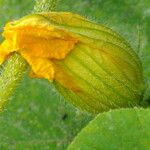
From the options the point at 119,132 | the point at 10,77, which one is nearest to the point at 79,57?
the point at 10,77

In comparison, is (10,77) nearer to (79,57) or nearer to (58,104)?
(79,57)

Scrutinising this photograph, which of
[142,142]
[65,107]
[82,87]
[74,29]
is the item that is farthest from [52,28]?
[65,107]

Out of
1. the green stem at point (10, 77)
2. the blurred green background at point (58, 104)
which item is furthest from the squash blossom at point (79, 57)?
the blurred green background at point (58, 104)

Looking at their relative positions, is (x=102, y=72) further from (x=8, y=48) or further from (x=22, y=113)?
(x=22, y=113)

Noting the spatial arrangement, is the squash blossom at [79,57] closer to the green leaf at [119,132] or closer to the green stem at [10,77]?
the green stem at [10,77]

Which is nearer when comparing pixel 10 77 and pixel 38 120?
pixel 10 77

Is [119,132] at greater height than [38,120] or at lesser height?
greater
